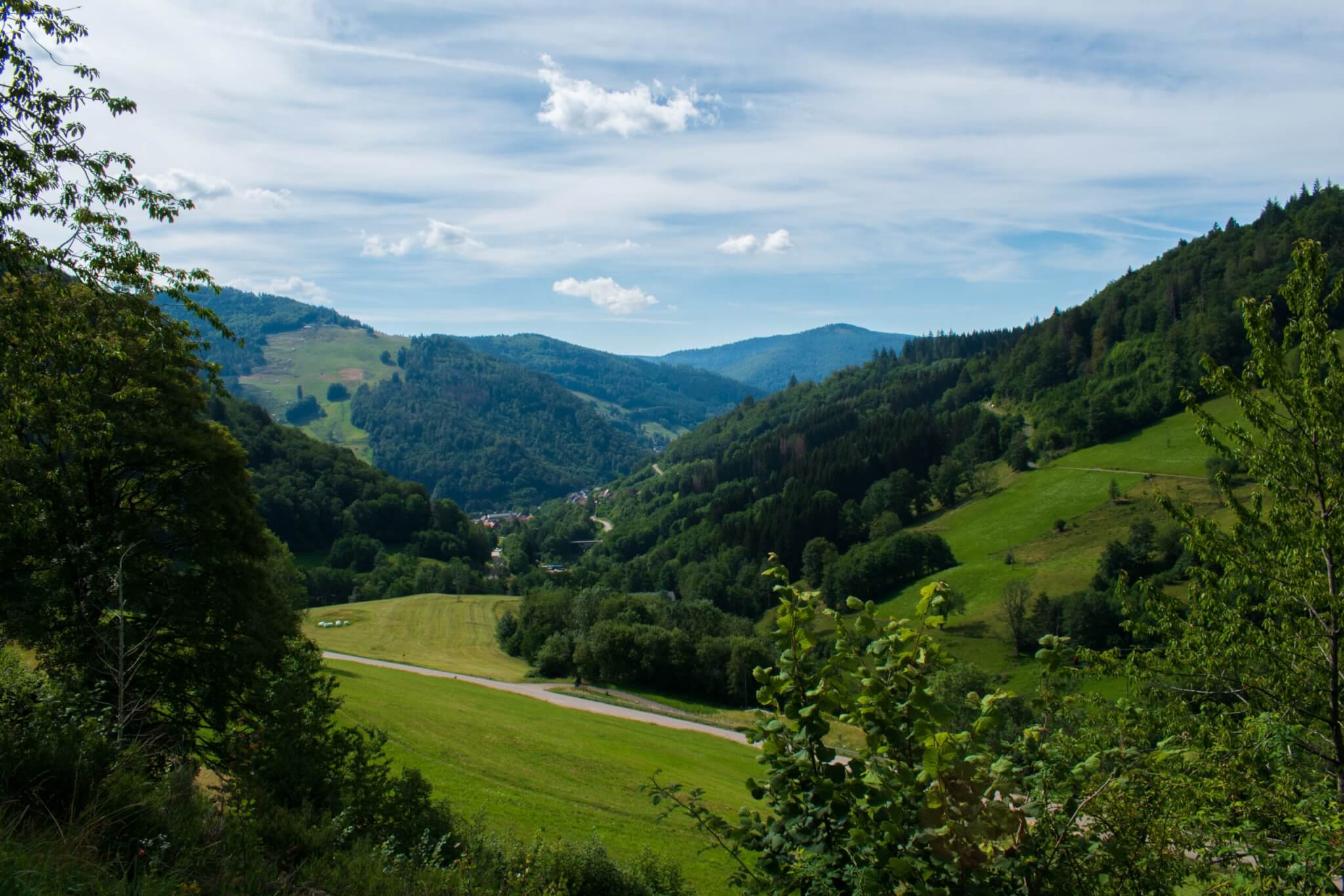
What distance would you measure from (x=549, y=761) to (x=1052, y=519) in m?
99.8

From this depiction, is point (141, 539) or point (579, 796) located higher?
point (141, 539)

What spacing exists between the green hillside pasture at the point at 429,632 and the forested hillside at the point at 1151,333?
11269cm

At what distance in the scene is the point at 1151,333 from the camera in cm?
16338

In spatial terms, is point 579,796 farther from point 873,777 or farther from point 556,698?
point 556,698

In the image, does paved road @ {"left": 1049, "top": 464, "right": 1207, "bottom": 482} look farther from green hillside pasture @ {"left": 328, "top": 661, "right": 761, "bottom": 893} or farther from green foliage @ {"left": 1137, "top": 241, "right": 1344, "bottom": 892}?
green foliage @ {"left": 1137, "top": 241, "right": 1344, "bottom": 892}

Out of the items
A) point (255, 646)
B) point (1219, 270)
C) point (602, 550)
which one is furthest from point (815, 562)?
point (1219, 270)

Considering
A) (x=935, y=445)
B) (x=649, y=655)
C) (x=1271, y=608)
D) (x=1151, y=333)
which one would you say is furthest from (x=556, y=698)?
(x=1151, y=333)

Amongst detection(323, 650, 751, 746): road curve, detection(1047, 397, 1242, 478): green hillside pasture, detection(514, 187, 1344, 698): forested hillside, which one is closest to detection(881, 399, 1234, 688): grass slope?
detection(1047, 397, 1242, 478): green hillside pasture

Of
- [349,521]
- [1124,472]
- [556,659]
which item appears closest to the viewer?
[556,659]

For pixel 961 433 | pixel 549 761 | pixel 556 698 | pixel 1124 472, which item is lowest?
pixel 556 698

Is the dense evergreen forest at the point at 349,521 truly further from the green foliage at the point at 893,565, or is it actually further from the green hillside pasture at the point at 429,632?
the green foliage at the point at 893,565

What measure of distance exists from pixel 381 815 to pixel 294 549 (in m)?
128

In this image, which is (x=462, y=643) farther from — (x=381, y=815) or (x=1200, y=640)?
(x=1200, y=640)

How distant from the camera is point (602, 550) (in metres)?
169
